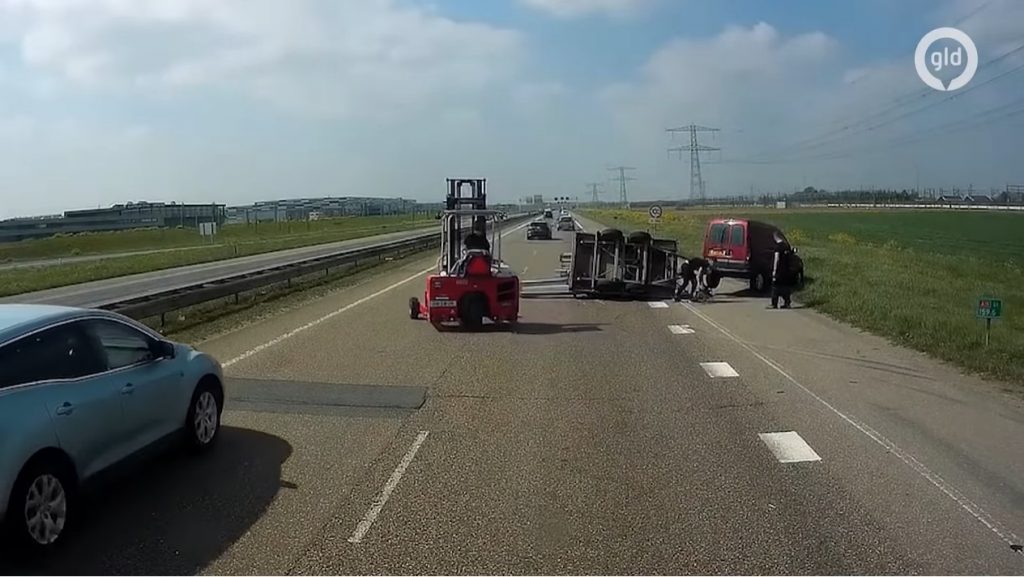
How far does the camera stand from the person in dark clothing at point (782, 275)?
21312mm

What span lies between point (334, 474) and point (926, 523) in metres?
4.22

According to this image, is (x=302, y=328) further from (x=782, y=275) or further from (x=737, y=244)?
(x=737, y=244)

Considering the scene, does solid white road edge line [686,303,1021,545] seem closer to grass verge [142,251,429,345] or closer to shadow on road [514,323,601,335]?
shadow on road [514,323,601,335]

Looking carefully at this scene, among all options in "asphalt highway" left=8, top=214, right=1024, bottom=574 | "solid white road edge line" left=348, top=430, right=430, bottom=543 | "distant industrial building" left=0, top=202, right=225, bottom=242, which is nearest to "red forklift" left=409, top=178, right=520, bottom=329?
"asphalt highway" left=8, top=214, right=1024, bottom=574

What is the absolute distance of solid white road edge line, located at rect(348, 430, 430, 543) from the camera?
589 cm

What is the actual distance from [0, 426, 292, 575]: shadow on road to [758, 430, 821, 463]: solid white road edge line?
4062 millimetres

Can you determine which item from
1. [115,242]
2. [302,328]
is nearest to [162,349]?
[302,328]

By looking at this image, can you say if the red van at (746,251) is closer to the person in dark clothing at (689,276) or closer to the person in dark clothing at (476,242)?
the person in dark clothing at (689,276)

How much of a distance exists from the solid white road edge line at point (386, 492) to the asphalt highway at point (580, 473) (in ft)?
0.08

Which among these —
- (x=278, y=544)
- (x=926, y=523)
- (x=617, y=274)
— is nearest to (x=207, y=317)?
(x=617, y=274)

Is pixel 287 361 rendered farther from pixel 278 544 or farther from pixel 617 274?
pixel 617 274

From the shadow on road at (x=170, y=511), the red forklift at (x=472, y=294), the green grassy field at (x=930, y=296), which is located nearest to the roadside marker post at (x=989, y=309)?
the green grassy field at (x=930, y=296)

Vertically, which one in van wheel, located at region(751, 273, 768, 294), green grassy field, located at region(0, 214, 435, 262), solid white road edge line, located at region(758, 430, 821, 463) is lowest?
green grassy field, located at region(0, 214, 435, 262)

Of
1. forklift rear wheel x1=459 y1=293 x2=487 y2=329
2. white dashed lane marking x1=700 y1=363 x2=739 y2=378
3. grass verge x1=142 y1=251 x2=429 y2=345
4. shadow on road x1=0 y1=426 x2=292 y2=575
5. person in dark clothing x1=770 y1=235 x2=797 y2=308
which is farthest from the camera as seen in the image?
person in dark clothing x1=770 y1=235 x2=797 y2=308
